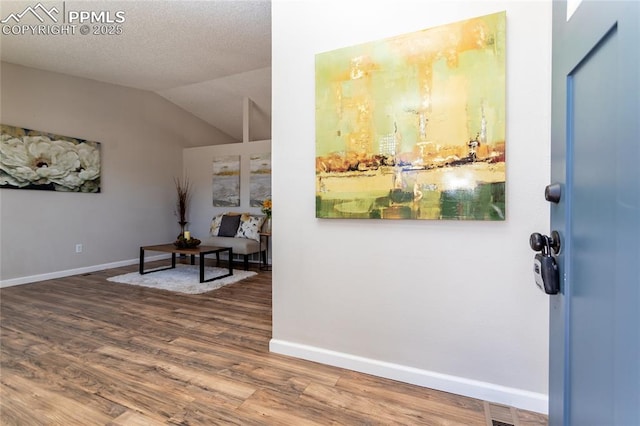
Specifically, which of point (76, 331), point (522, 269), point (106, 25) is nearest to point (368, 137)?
point (522, 269)

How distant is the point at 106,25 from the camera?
9.73 ft

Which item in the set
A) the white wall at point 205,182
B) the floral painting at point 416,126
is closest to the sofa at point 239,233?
the white wall at point 205,182

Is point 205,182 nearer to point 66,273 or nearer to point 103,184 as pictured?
point 103,184

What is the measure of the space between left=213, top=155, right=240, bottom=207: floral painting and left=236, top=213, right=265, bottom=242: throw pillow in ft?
1.87

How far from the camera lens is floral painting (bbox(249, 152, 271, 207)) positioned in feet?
17.5

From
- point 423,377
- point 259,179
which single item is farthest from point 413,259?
point 259,179

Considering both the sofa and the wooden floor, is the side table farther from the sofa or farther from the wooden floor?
the wooden floor

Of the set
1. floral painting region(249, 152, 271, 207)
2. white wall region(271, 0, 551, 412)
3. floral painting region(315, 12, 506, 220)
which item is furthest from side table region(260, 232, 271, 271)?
floral painting region(315, 12, 506, 220)

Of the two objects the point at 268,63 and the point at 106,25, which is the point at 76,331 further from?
the point at 268,63

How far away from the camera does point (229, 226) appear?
5242 millimetres

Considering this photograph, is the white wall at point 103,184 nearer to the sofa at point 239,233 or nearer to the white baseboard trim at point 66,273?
the white baseboard trim at point 66,273

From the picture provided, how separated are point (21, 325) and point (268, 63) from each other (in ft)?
12.9

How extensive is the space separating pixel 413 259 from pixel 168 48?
3778 millimetres

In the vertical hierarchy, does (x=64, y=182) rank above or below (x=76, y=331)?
above
